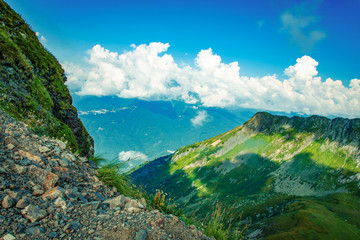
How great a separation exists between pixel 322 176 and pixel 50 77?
191357 millimetres

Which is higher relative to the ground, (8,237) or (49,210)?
(49,210)

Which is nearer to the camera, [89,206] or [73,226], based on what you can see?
[73,226]

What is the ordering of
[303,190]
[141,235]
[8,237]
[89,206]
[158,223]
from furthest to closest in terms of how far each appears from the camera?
[303,190]
[158,223]
[89,206]
[141,235]
[8,237]

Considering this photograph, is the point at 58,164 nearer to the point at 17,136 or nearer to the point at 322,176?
the point at 17,136

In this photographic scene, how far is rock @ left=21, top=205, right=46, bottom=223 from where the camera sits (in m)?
3.74

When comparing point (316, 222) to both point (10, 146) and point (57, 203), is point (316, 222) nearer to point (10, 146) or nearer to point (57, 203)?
point (57, 203)

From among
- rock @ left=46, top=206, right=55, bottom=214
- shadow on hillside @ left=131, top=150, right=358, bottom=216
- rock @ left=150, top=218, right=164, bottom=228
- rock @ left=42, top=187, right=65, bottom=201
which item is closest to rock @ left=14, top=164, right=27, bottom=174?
rock @ left=42, top=187, right=65, bottom=201

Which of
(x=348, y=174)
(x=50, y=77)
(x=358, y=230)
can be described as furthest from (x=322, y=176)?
(x=50, y=77)

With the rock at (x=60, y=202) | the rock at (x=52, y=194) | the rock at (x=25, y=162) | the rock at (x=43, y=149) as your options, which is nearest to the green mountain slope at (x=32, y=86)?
the rock at (x=43, y=149)

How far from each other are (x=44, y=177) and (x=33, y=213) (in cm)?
137

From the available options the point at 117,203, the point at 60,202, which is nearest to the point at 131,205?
the point at 117,203

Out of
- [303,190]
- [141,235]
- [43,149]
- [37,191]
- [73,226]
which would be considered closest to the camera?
[73,226]

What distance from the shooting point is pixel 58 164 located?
5.85 m

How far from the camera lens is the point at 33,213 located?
12.6 feet
